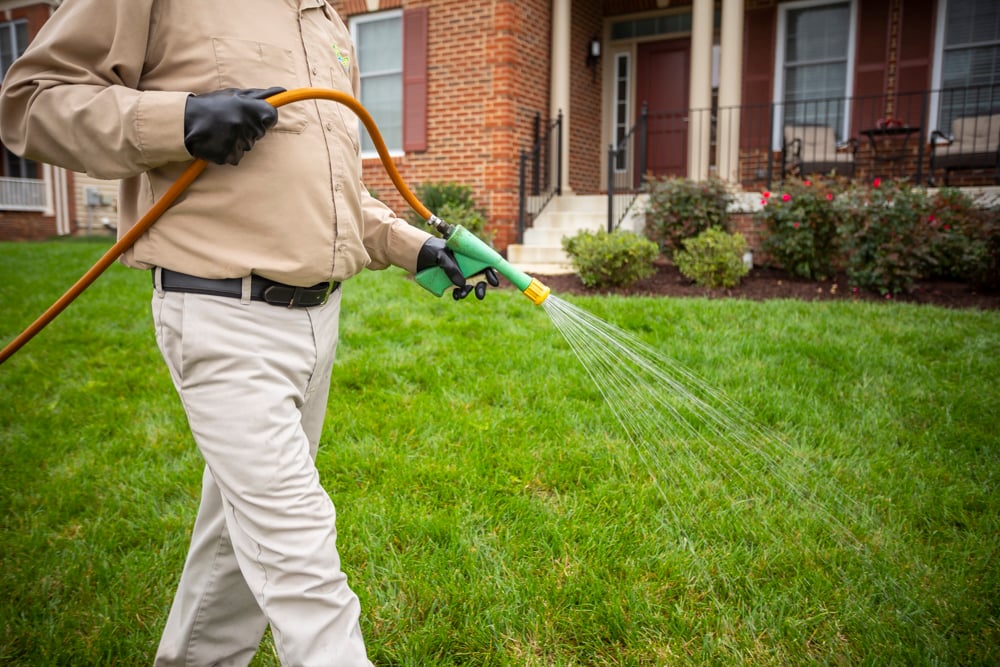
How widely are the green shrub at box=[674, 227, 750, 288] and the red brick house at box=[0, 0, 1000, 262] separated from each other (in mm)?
2114

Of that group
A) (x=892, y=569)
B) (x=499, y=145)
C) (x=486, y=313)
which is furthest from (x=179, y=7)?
(x=499, y=145)

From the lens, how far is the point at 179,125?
1.48 metres

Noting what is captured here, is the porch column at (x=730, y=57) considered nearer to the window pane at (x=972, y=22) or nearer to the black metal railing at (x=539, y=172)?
the black metal railing at (x=539, y=172)

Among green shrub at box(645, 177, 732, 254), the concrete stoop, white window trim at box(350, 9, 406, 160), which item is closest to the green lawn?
green shrub at box(645, 177, 732, 254)

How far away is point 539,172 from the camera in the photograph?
11039 mm

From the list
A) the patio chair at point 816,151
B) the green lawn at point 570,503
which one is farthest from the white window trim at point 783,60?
the green lawn at point 570,503

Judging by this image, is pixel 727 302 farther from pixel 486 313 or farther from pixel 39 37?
pixel 39 37

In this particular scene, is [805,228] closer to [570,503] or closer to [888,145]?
[888,145]

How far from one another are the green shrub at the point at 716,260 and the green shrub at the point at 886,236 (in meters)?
0.99

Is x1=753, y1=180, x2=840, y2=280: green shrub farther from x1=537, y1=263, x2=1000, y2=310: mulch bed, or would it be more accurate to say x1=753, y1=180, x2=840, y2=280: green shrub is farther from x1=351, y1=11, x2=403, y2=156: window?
x1=351, y1=11, x2=403, y2=156: window

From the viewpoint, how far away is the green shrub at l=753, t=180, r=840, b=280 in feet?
24.1

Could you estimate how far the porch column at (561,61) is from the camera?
10.5 m

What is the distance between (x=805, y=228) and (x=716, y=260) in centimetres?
105

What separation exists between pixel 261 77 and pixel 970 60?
11114 mm
